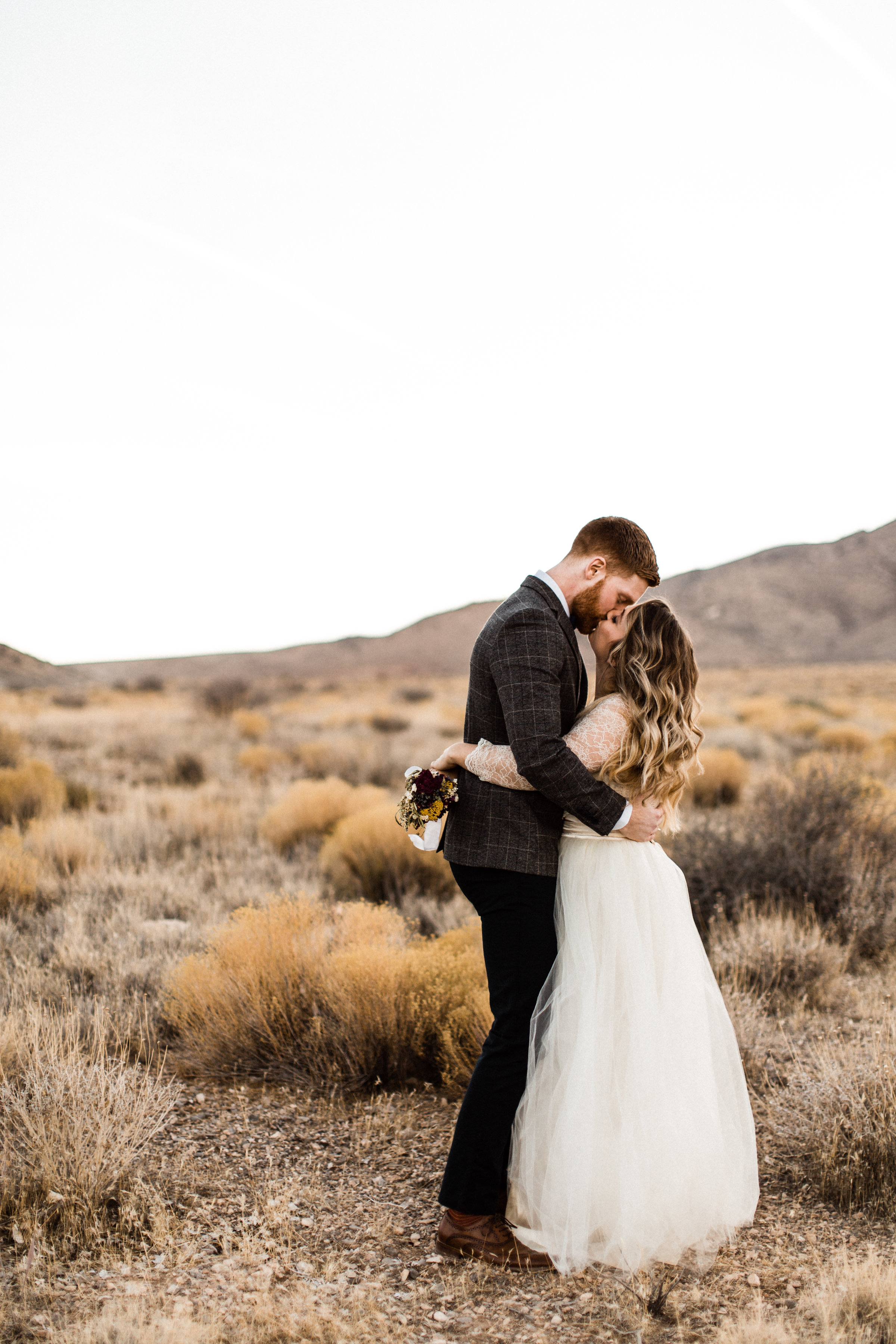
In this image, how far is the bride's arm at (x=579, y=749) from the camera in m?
2.79

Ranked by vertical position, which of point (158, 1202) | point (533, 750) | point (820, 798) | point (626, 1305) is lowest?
point (626, 1305)

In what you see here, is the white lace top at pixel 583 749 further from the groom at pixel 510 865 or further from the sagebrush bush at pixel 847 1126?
the sagebrush bush at pixel 847 1126

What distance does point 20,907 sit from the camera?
655 centimetres

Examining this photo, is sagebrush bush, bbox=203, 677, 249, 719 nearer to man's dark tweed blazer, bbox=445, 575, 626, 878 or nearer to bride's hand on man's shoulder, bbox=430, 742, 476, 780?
bride's hand on man's shoulder, bbox=430, 742, 476, 780

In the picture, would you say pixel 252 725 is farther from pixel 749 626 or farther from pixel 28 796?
pixel 749 626

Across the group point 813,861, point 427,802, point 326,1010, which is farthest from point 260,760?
point 427,802

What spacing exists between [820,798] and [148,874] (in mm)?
5253

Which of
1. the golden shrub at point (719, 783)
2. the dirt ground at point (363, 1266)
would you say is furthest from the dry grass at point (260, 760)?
the dirt ground at point (363, 1266)

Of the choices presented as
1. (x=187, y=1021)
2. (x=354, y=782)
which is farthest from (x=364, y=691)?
(x=187, y=1021)

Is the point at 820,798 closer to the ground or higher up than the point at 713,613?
closer to the ground

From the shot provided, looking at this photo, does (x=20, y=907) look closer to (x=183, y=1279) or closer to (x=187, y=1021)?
(x=187, y=1021)

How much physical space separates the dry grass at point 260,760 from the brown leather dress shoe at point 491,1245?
10886 mm

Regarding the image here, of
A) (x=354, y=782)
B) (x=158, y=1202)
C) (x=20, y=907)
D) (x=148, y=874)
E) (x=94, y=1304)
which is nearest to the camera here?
(x=94, y=1304)

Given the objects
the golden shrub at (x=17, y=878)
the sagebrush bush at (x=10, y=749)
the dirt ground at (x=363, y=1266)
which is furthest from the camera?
the sagebrush bush at (x=10, y=749)
